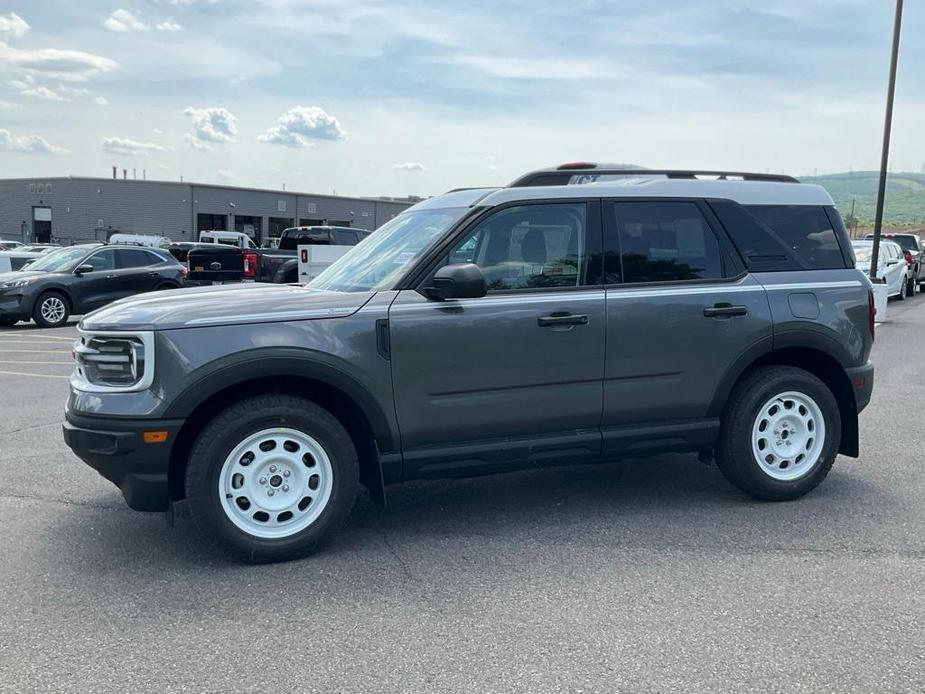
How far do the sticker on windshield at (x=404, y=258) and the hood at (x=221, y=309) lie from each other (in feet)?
1.01

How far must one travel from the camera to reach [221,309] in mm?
4340

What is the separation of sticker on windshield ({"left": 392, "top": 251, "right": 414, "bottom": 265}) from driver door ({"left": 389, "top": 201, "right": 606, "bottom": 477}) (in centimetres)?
22

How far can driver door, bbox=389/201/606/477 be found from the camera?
4.50 metres

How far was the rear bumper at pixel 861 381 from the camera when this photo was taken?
17.8 feet

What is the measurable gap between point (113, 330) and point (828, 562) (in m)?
3.78

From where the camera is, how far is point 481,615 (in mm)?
3730

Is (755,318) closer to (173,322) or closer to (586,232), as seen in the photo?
(586,232)

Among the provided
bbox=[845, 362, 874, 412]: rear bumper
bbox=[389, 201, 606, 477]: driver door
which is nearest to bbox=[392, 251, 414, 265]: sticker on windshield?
bbox=[389, 201, 606, 477]: driver door

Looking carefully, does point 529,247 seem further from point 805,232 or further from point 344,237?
point 344,237

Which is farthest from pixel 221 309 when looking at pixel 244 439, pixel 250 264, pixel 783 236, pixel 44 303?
pixel 250 264

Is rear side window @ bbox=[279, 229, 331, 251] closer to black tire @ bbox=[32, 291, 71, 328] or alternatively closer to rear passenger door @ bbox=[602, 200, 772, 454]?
black tire @ bbox=[32, 291, 71, 328]

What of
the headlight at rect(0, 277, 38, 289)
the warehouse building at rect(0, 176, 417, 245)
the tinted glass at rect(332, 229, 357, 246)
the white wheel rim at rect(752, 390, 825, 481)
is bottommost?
the white wheel rim at rect(752, 390, 825, 481)

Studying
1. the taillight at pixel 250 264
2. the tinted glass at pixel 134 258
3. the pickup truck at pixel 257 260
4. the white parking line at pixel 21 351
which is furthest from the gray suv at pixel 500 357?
the taillight at pixel 250 264

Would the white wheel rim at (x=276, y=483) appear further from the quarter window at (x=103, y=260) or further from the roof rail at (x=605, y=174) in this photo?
the quarter window at (x=103, y=260)
